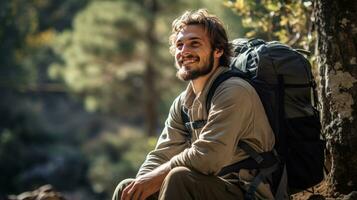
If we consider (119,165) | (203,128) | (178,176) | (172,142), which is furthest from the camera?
(119,165)

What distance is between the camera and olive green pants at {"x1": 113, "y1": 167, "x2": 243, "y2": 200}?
130 inches

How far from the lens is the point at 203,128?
351cm

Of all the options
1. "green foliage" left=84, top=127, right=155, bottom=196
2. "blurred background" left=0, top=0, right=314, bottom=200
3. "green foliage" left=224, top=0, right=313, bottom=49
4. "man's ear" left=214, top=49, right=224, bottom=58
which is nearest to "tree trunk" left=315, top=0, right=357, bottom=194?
"man's ear" left=214, top=49, right=224, bottom=58

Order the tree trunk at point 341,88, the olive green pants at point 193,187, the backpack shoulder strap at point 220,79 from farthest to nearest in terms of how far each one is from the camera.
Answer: the tree trunk at point 341,88 → the backpack shoulder strap at point 220,79 → the olive green pants at point 193,187

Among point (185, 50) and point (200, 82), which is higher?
point (185, 50)

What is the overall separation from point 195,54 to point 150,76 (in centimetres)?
1721

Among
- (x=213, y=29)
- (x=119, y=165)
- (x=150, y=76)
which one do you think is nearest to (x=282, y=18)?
(x=213, y=29)

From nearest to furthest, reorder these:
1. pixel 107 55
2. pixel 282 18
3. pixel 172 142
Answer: pixel 172 142, pixel 282 18, pixel 107 55

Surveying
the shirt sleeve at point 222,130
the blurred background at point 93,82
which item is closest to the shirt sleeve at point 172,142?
the shirt sleeve at point 222,130

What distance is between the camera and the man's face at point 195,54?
3.66m

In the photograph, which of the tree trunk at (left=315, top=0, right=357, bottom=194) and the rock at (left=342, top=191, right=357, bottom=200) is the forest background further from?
the rock at (left=342, top=191, right=357, bottom=200)

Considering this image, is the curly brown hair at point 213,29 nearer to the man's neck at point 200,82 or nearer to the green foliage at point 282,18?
the man's neck at point 200,82

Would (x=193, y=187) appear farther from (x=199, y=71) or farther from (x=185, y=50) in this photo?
(x=185, y=50)

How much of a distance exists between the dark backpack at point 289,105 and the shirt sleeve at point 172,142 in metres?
0.36
